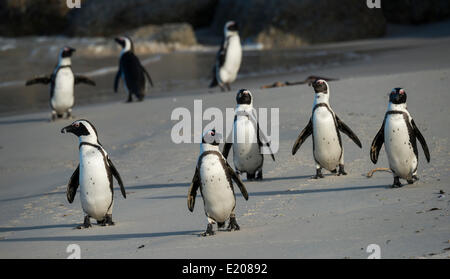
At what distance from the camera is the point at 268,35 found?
68.7ft

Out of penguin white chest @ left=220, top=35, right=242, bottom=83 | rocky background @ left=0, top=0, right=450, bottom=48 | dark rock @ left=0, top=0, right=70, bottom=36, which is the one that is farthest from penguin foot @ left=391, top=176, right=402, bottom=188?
dark rock @ left=0, top=0, right=70, bottom=36

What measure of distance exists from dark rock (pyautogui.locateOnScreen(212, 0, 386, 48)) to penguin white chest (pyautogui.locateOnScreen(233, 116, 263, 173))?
562 inches

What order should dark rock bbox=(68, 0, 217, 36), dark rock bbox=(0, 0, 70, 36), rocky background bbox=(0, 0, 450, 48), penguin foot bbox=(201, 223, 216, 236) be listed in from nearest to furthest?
penguin foot bbox=(201, 223, 216, 236), rocky background bbox=(0, 0, 450, 48), dark rock bbox=(68, 0, 217, 36), dark rock bbox=(0, 0, 70, 36)

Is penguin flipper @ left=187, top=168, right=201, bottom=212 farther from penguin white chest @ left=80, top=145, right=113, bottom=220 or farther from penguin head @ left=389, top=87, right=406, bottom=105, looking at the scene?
penguin head @ left=389, top=87, right=406, bottom=105

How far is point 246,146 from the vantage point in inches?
258

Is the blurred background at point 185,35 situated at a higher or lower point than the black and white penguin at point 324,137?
higher

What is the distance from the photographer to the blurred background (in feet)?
50.5

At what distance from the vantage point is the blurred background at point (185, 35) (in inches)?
607

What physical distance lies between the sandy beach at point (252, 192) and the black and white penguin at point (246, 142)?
0.72 feet

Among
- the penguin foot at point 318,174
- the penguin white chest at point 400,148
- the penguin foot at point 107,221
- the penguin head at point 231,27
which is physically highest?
the penguin head at point 231,27

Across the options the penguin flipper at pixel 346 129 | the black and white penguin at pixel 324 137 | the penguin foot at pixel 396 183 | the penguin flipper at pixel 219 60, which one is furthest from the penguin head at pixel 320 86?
the penguin flipper at pixel 219 60

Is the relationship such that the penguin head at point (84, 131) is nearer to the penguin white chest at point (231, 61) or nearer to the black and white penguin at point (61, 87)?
the black and white penguin at point (61, 87)
